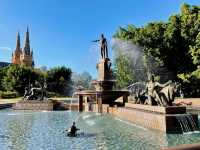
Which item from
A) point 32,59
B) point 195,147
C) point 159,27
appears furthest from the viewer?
point 32,59

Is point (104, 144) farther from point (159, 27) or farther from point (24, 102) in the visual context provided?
point (159, 27)

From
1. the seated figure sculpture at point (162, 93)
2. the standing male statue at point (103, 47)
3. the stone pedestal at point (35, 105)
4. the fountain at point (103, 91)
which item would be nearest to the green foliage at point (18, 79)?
the stone pedestal at point (35, 105)

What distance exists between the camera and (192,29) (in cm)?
4919

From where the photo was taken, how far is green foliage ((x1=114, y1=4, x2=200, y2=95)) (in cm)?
4944

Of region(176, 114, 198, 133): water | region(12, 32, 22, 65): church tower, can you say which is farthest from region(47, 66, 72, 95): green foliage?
region(12, 32, 22, 65): church tower

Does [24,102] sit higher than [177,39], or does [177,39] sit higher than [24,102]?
[177,39]

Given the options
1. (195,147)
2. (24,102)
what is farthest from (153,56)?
(195,147)

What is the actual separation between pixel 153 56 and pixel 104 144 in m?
39.3

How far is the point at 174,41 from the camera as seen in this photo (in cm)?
5100

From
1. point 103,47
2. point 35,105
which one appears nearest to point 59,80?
point 35,105

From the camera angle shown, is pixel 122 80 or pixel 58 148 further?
pixel 122 80

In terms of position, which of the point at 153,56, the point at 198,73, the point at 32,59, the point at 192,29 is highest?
the point at 32,59

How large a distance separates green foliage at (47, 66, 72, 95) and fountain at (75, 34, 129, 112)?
186 ft

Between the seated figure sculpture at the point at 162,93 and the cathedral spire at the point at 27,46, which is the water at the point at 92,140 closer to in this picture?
the seated figure sculpture at the point at 162,93
